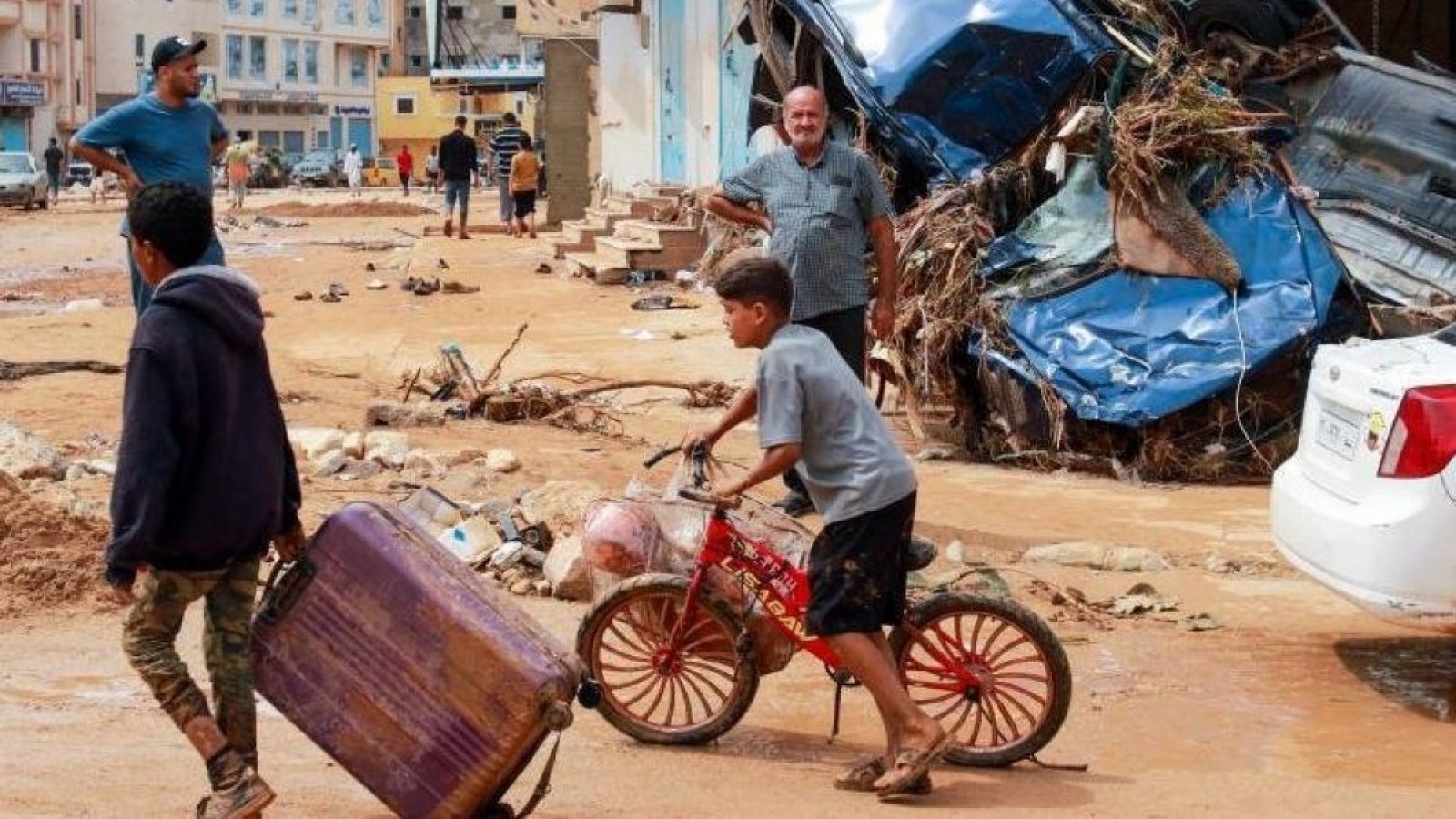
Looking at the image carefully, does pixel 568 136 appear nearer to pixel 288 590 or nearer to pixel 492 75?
pixel 288 590

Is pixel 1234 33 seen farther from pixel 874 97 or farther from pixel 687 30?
pixel 687 30

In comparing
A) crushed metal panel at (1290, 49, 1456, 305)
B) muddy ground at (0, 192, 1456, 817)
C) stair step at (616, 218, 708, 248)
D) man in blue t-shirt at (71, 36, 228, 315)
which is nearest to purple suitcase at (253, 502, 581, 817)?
muddy ground at (0, 192, 1456, 817)

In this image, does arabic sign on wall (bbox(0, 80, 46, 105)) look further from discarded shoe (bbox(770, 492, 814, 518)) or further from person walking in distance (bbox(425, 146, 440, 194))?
discarded shoe (bbox(770, 492, 814, 518))

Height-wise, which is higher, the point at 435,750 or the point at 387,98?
the point at 387,98

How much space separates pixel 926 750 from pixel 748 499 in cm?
107

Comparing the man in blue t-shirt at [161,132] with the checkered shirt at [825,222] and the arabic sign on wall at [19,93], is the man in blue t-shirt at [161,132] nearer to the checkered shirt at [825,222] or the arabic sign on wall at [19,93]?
the checkered shirt at [825,222]

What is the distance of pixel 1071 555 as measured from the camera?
28.5ft

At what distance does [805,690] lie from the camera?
22.4 feet

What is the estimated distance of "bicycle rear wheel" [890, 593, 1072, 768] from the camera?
18.8 ft

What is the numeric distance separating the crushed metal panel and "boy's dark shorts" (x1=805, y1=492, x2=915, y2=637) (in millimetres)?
5989

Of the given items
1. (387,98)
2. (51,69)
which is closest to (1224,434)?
(51,69)

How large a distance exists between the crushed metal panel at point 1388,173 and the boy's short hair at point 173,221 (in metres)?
7.43

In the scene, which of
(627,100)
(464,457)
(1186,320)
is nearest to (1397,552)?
(1186,320)

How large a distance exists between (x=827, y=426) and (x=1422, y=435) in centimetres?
210
